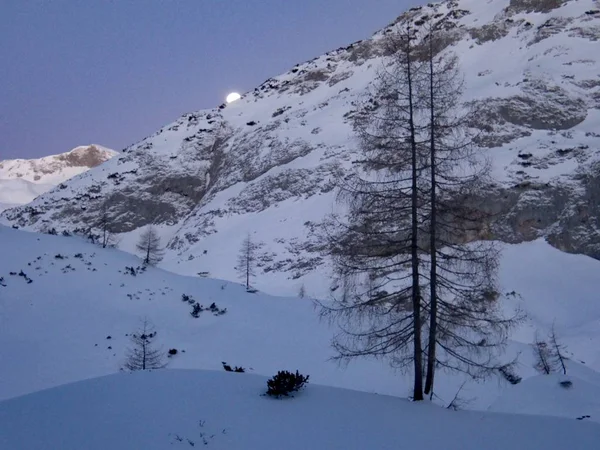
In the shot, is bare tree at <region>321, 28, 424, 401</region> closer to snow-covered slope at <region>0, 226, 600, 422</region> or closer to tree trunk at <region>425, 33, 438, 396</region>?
tree trunk at <region>425, 33, 438, 396</region>

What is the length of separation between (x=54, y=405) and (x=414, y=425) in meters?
5.54

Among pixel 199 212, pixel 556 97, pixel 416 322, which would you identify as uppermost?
pixel 556 97

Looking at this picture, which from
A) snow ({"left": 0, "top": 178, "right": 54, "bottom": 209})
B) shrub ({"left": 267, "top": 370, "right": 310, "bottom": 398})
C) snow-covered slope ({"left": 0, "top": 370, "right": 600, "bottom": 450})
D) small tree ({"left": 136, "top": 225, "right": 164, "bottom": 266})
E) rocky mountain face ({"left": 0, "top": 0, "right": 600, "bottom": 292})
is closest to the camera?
snow-covered slope ({"left": 0, "top": 370, "right": 600, "bottom": 450})

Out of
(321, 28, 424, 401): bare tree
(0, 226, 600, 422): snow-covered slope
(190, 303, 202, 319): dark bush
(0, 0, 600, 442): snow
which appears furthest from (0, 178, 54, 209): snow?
(321, 28, 424, 401): bare tree

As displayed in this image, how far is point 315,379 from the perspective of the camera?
15.7 m

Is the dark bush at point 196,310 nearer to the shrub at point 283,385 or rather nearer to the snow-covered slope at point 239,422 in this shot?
the snow-covered slope at point 239,422

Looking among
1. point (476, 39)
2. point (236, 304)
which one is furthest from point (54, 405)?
point (476, 39)

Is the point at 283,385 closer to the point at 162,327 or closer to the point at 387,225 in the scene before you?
the point at 387,225

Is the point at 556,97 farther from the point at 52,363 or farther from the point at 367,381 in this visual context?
the point at 52,363

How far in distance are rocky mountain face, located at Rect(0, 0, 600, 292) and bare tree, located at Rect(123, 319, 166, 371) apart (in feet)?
39.0

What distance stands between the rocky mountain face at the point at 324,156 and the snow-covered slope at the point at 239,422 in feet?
58.1

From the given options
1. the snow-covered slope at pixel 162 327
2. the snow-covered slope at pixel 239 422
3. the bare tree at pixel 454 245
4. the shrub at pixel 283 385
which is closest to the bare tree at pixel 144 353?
the snow-covered slope at pixel 162 327

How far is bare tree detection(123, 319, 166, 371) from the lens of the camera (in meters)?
15.6

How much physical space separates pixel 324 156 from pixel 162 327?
5132 centimetres
